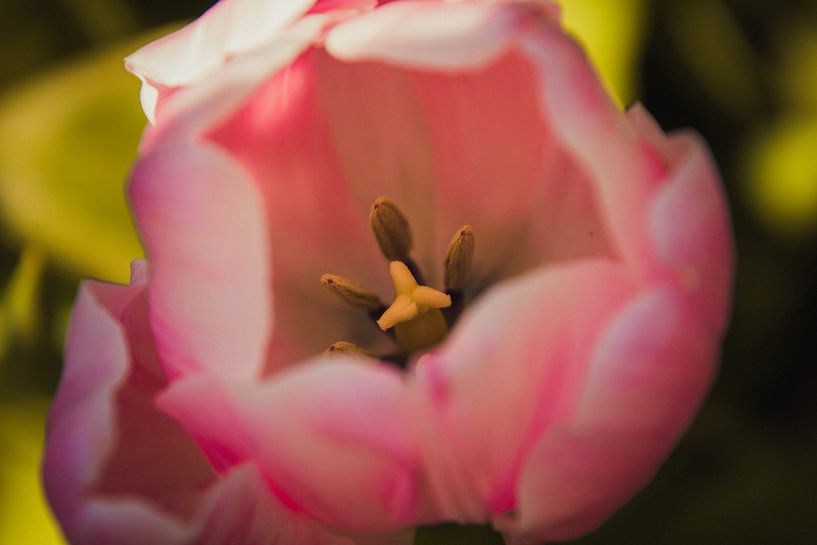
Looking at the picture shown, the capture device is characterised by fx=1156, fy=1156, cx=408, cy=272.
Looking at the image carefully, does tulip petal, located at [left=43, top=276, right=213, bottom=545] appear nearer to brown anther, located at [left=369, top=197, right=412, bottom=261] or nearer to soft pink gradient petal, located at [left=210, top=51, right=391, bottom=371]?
soft pink gradient petal, located at [left=210, top=51, right=391, bottom=371]

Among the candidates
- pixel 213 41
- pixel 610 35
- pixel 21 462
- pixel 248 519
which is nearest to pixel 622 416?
pixel 248 519

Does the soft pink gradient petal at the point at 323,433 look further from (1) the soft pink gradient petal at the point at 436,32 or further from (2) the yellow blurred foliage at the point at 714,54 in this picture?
(2) the yellow blurred foliage at the point at 714,54

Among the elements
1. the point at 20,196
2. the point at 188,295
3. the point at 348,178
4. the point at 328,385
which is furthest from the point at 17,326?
the point at 328,385

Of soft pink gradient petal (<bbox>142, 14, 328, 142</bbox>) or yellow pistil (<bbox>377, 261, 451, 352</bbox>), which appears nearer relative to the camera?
soft pink gradient petal (<bbox>142, 14, 328, 142</bbox>)

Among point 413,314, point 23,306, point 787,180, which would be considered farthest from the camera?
point 787,180

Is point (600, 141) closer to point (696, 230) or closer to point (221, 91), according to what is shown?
point (696, 230)

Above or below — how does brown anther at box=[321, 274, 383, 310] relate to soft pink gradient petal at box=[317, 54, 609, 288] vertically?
below

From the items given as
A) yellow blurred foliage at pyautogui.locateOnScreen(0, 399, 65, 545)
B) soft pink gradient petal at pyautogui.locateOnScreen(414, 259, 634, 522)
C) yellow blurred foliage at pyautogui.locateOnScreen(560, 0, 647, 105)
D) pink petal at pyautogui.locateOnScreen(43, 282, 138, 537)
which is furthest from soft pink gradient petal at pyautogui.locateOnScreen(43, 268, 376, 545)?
yellow blurred foliage at pyautogui.locateOnScreen(560, 0, 647, 105)
